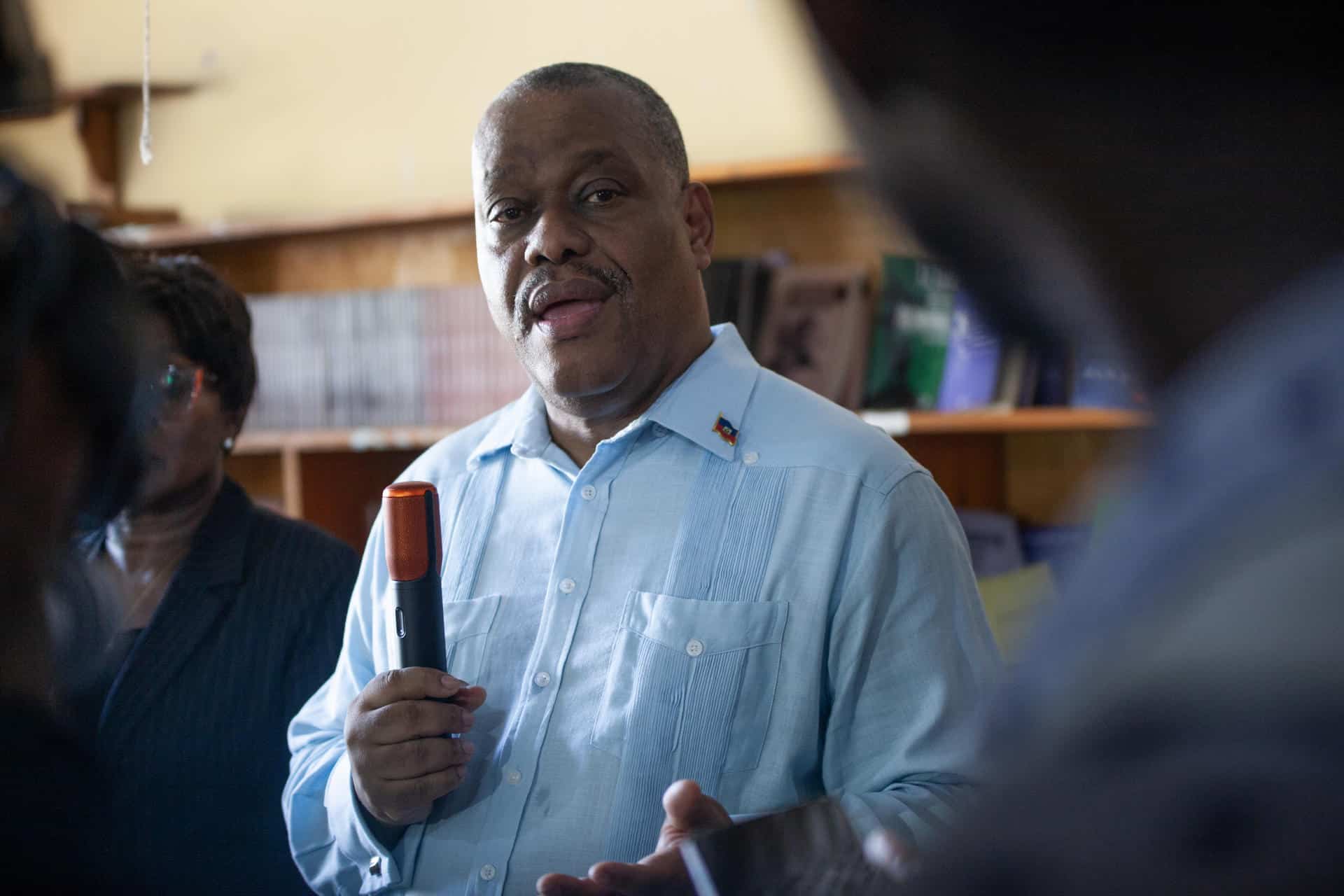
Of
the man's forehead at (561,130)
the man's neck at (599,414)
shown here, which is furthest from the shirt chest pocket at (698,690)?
the man's forehead at (561,130)

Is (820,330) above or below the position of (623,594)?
above

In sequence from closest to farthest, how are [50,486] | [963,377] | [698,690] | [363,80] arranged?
1. [50,486]
2. [698,690]
3. [963,377]
4. [363,80]

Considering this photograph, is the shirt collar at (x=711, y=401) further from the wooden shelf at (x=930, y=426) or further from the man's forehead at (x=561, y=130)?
the wooden shelf at (x=930, y=426)

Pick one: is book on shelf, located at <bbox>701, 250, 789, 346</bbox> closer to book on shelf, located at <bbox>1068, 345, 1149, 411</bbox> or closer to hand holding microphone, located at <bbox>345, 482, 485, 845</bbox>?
hand holding microphone, located at <bbox>345, 482, 485, 845</bbox>

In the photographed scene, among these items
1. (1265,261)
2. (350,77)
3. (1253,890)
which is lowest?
(1253,890)

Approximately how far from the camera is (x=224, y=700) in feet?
5.23

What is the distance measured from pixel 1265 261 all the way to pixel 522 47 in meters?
3.02

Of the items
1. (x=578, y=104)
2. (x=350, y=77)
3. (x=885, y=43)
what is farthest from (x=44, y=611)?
(x=350, y=77)

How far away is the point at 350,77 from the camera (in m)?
3.29

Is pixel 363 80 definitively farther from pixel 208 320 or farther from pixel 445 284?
pixel 208 320

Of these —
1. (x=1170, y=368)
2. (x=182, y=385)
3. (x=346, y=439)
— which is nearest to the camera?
(x=1170, y=368)

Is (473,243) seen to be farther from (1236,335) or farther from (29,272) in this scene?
(1236,335)

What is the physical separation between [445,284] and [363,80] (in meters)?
0.66

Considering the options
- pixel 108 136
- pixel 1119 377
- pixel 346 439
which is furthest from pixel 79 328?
pixel 108 136
